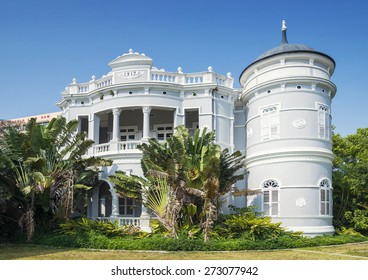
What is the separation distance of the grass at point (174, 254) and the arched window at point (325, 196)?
3.15m

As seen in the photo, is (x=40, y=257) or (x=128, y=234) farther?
(x=128, y=234)

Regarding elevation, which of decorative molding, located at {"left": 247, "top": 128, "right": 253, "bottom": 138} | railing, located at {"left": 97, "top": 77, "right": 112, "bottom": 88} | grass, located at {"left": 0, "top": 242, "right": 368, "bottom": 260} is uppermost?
railing, located at {"left": 97, "top": 77, "right": 112, "bottom": 88}

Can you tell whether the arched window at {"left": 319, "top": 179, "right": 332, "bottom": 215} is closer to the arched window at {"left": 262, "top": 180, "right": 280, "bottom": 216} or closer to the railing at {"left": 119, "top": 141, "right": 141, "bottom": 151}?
the arched window at {"left": 262, "top": 180, "right": 280, "bottom": 216}

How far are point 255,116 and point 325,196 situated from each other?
598 centimetres

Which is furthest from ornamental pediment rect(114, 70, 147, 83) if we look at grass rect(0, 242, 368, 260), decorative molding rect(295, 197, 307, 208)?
decorative molding rect(295, 197, 307, 208)

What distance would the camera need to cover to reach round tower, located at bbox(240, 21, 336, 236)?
68.0 ft

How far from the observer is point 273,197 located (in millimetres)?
21234

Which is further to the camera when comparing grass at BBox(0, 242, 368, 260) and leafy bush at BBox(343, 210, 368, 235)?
leafy bush at BBox(343, 210, 368, 235)

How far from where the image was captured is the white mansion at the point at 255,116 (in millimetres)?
21000

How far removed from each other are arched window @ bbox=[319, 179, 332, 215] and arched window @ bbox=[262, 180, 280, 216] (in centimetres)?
235

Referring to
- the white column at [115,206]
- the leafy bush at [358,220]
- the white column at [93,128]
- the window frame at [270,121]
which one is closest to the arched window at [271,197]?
the window frame at [270,121]

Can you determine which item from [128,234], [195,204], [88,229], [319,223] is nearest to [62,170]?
[88,229]

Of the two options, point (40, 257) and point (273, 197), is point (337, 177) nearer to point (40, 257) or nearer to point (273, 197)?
point (273, 197)

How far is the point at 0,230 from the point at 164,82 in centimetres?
1201
